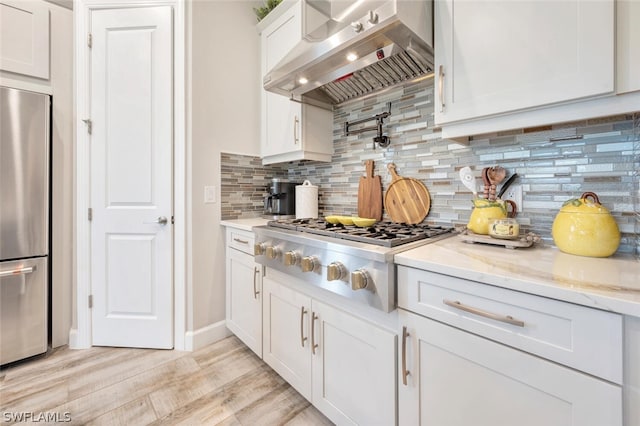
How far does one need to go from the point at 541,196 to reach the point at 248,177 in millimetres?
1945

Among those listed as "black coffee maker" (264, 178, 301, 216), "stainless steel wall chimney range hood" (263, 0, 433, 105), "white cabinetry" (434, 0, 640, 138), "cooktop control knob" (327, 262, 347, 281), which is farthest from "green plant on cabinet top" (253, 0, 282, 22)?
"cooktop control knob" (327, 262, 347, 281)

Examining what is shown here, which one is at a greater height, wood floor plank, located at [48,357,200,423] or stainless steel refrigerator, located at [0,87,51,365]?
stainless steel refrigerator, located at [0,87,51,365]

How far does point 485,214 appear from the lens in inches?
44.9

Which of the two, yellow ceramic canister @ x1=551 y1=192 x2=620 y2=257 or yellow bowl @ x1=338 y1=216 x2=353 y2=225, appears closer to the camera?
yellow ceramic canister @ x1=551 y1=192 x2=620 y2=257

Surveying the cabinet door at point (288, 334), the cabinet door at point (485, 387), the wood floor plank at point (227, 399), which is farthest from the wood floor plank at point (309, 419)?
the cabinet door at point (485, 387)

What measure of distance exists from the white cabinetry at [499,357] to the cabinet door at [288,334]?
0.51 m

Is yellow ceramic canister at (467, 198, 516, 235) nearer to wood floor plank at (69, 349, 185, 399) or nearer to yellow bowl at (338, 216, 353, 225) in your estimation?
yellow bowl at (338, 216, 353, 225)

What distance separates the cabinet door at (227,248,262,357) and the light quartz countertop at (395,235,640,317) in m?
1.09

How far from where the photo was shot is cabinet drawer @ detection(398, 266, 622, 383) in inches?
22.8

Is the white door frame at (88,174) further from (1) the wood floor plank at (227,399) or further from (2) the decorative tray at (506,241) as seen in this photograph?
(2) the decorative tray at (506,241)

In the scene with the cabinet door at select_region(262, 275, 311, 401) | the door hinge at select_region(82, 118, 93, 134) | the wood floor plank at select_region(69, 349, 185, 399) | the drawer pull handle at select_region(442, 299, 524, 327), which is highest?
the door hinge at select_region(82, 118, 93, 134)

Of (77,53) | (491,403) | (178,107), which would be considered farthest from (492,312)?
(77,53)

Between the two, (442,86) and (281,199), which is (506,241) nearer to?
(442,86)

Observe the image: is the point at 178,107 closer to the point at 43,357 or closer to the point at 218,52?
the point at 218,52
